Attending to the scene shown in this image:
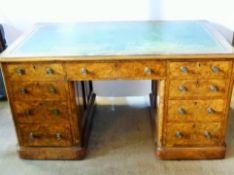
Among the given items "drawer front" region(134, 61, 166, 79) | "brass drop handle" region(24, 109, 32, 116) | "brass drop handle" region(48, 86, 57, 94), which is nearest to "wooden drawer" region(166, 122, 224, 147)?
"drawer front" region(134, 61, 166, 79)

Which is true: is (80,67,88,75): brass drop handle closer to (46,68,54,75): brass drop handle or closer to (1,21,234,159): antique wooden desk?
(1,21,234,159): antique wooden desk

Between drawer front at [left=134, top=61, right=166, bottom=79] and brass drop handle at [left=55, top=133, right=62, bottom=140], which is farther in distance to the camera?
brass drop handle at [left=55, top=133, right=62, bottom=140]

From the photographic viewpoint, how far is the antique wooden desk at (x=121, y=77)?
1562 millimetres

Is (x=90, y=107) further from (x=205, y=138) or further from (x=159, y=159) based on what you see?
(x=205, y=138)

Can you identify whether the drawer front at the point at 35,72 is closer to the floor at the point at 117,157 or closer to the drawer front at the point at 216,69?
the floor at the point at 117,157

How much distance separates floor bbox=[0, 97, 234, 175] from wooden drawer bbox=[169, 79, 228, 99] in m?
0.46

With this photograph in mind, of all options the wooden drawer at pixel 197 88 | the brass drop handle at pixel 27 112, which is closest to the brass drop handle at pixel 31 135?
the brass drop handle at pixel 27 112

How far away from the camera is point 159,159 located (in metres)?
1.87

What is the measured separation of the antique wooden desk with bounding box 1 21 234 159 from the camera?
1562 millimetres

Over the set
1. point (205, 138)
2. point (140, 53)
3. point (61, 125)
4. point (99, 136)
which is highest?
point (140, 53)

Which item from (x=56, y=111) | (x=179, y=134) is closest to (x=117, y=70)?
(x=56, y=111)

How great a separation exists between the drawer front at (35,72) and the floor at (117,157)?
0.59 m

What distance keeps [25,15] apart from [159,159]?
143 centimetres

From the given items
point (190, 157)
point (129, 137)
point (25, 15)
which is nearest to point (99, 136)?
point (129, 137)
